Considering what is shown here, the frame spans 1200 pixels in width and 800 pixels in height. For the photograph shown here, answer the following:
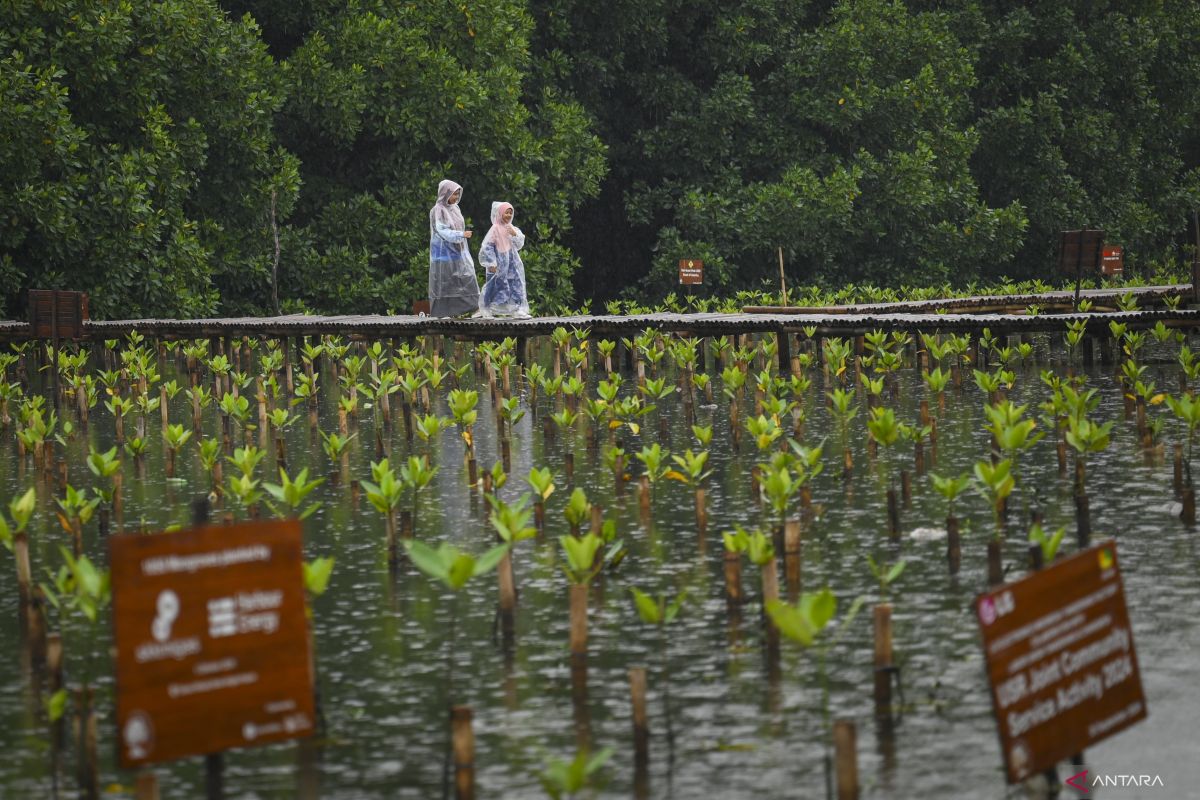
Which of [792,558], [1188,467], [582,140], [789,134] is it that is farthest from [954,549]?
[789,134]

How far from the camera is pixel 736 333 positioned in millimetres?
23688

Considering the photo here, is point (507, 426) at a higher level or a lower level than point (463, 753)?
higher

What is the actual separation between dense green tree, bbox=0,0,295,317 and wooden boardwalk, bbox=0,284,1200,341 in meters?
1.74

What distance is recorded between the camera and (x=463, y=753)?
18.0 feet

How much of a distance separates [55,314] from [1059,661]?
650 inches

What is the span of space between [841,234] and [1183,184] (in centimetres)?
1293

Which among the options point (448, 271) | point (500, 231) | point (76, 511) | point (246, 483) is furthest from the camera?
point (500, 231)

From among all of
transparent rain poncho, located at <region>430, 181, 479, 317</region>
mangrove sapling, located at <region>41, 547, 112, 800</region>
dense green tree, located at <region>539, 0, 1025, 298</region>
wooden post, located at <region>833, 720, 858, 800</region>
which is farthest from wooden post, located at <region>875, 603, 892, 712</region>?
dense green tree, located at <region>539, 0, 1025, 298</region>

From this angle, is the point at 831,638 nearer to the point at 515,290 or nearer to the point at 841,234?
the point at 515,290

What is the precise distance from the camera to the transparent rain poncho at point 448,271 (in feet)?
87.9

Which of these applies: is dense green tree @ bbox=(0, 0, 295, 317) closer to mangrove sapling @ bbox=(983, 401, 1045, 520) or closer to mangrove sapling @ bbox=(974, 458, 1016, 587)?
mangrove sapling @ bbox=(983, 401, 1045, 520)

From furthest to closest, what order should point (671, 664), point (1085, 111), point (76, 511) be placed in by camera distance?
point (1085, 111), point (76, 511), point (671, 664)

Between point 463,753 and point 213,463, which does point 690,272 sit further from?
point 463,753

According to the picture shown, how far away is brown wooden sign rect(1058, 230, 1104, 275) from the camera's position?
70.7 feet
